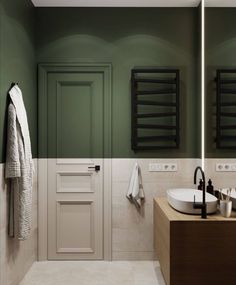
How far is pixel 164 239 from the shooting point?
290 centimetres

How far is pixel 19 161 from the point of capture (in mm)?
2996

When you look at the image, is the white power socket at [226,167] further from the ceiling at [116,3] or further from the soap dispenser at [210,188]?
→ the ceiling at [116,3]

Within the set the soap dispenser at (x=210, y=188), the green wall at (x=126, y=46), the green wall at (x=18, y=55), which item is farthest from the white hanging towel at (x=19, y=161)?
the soap dispenser at (x=210, y=188)

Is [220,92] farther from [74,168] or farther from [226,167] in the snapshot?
[74,168]

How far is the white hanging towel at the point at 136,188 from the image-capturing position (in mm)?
3883

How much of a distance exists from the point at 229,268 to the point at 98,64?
2583 mm

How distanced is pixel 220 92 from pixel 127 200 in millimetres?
1635

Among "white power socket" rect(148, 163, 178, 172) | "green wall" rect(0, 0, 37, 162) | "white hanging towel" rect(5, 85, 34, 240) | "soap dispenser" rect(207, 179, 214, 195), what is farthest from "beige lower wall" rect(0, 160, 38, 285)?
"soap dispenser" rect(207, 179, 214, 195)

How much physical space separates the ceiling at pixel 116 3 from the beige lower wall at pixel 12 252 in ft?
6.81

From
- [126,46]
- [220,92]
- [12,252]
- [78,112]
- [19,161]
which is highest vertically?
[126,46]

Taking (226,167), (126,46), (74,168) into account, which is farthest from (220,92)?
(74,168)

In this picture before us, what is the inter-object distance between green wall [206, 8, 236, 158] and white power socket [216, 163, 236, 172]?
75 mm

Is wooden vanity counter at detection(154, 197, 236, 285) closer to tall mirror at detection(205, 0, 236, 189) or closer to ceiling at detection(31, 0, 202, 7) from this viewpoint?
tall mirror at detection(205, 0, 236, 189)

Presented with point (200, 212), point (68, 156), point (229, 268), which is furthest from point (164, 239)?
point (68, 156)
